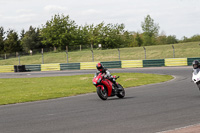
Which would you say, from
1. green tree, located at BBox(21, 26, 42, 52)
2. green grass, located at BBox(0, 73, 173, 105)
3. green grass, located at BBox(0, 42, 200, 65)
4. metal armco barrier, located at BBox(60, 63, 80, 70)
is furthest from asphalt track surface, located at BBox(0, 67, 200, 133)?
green tree, located at BBox(21, 26, 42, 52)

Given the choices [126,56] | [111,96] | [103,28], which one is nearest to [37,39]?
[103,28]

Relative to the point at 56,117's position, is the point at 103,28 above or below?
above

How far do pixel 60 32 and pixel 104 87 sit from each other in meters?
62.4

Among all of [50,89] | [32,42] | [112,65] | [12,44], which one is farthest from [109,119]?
[12,44]

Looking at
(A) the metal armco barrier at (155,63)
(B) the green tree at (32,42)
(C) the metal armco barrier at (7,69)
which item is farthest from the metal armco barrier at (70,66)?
(B) the green tree at (32,42)

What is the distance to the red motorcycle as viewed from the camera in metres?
12.2

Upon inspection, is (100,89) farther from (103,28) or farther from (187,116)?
(103,28)

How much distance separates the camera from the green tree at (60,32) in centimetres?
7231

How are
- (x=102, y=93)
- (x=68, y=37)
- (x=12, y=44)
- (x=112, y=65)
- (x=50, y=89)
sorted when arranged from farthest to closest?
(x=12, y=44) < (x=68, y=37) < (x=112, y=65) < (x=50, y=89) < (x=102, y=93)

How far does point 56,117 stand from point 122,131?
2.50 metres

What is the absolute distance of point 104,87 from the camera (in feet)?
41.2

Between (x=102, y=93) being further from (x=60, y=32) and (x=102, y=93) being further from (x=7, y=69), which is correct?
(x=60, y=32)

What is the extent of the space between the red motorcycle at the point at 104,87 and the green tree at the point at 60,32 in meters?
59.0

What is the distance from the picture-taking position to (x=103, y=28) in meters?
77.2
